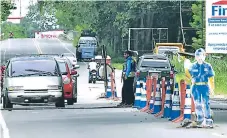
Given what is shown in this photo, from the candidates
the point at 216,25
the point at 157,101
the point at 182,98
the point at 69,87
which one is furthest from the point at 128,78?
the point at 216,25

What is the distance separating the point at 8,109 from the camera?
2662 cm

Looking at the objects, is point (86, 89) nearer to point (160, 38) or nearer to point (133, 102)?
point (133, 102)

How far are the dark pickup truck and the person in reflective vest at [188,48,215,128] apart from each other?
16.2m

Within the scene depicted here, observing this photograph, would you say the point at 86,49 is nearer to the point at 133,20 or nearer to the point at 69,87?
the point at 133,20

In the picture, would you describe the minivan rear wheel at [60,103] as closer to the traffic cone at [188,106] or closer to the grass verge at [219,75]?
the traffic cone at [188,106]

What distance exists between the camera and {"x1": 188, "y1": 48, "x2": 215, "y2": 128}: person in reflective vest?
1892 cm

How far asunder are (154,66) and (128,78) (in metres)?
10.9

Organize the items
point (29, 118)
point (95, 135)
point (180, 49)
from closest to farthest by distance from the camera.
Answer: point (95, 135) < point (29, 118) < point (180, 49)

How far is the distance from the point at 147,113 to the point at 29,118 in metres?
3.32

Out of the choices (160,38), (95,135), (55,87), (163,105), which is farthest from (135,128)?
(160,38)

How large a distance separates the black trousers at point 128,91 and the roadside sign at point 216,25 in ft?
53.1

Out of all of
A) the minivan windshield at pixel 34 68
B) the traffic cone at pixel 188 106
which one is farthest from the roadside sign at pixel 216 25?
the traffic cone at pixel 188 106

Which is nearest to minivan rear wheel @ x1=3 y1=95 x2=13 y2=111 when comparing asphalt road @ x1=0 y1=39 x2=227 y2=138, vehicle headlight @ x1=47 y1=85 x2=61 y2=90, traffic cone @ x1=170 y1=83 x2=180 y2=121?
asphalt road @ x1=0 y1=39 x2=227 y2=138

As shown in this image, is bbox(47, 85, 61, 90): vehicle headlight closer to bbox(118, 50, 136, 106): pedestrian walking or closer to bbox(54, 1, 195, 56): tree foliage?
bbox(118, 50, 136, 106): pedestrian walking
